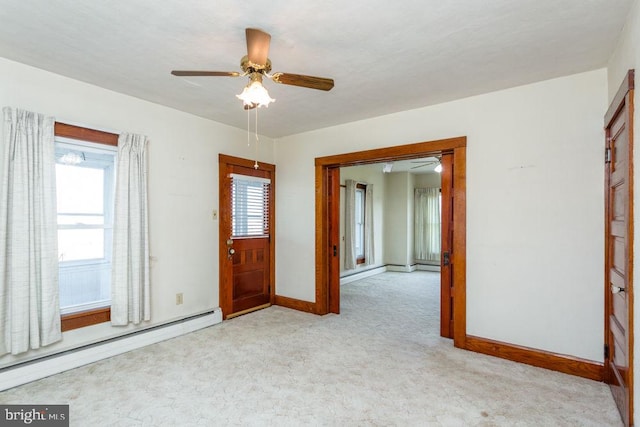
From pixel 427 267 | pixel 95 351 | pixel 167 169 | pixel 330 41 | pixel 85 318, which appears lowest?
pixel 427 267

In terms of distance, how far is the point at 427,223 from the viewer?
8.45 meters

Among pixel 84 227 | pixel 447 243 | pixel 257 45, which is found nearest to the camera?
pixel 257 45

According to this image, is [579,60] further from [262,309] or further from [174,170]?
[262,309]

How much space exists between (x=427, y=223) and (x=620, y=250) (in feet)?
20.4

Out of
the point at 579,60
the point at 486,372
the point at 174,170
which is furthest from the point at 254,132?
the point at 486,372

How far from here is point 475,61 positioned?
260 centimetres

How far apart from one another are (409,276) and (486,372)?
4765mm

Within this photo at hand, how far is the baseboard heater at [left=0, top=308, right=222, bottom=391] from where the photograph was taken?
8.48ft

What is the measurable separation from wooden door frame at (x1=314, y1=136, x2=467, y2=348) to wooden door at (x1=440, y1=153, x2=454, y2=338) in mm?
114

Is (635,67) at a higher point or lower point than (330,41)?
lower

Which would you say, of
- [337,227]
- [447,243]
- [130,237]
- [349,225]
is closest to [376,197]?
[349,225]

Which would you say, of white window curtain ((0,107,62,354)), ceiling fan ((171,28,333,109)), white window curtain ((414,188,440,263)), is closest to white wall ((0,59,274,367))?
white window curtain ((0,107,62,354))

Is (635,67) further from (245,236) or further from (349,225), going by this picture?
(349,225)

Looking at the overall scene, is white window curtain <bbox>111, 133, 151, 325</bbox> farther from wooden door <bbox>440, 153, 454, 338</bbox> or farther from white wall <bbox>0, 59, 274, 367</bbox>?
wooden door <bbox>440, 153, 454, 338</bbox>
